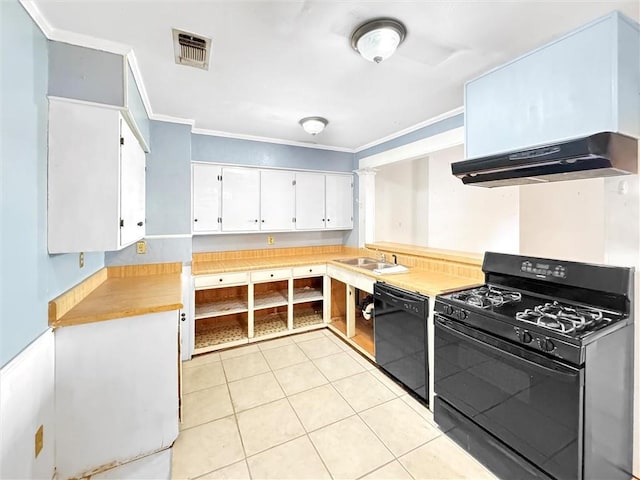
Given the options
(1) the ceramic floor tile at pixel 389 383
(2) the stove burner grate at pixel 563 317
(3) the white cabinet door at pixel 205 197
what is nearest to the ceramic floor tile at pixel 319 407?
(1) the ceramic floor tile at pixel 389 383

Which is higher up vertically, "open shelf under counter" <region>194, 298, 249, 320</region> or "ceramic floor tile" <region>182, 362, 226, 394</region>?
"open shelf under counter" <region>194, 298, 249, 320</region>

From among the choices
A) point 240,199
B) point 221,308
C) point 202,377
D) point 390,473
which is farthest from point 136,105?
point 390,473

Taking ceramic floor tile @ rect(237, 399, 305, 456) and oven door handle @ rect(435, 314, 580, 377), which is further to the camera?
ceramic floor tile @ rect(237, 399, 305, 456)

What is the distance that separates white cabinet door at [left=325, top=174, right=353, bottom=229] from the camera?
3959 mm

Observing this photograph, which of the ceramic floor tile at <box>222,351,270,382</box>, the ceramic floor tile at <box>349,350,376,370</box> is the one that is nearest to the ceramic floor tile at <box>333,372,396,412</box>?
the ceramic floor tile at <box>349,350,376,370</box>

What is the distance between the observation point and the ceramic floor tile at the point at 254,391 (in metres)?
2.21

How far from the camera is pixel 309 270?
349 cm

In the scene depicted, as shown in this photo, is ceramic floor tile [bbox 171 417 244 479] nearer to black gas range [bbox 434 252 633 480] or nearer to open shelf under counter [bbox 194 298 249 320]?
open shelf under counter [bbox 194 298 249 320]

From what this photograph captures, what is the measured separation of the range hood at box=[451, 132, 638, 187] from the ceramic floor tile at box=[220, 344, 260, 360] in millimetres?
2623

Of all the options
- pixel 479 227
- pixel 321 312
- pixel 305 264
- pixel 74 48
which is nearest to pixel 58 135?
pixel 74 48

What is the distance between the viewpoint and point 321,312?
3969 millimetres

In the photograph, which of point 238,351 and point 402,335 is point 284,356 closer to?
point 238,351

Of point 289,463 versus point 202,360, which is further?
point 202,360

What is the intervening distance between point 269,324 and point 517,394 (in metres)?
2.71
